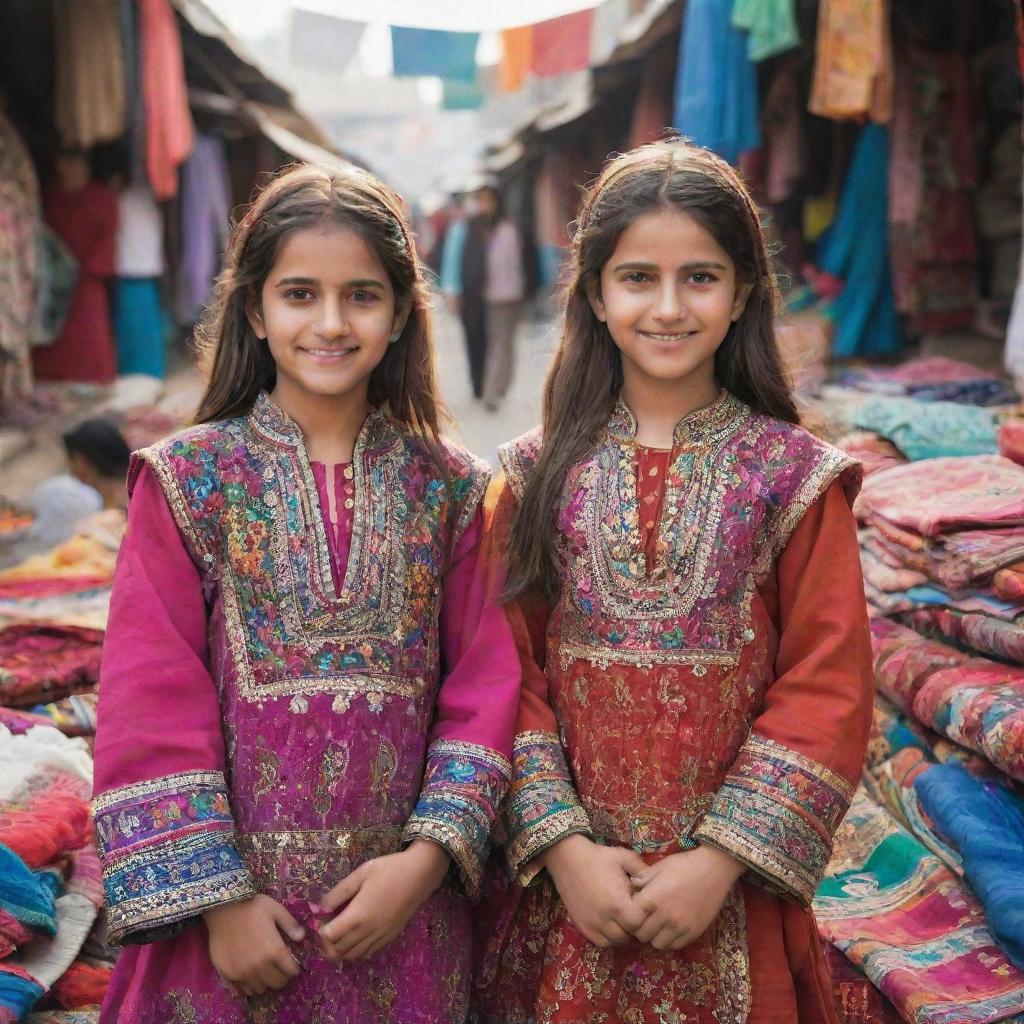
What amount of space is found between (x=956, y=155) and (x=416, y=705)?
5.16 meters

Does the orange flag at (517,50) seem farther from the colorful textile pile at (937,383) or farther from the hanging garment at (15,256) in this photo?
the colorful textile pile at (937,383)

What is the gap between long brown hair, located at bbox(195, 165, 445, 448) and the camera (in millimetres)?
1987

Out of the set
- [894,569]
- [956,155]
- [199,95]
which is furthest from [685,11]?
[894,569]

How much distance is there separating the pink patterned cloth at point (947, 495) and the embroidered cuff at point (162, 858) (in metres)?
1.96

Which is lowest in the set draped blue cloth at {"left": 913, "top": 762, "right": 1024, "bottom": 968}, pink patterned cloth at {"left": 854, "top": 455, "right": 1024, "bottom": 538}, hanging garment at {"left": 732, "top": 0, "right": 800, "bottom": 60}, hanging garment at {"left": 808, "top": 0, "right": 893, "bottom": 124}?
draped blue cloth at {"left": 913, "top": 762, "right": 1024, "bottom": 968}

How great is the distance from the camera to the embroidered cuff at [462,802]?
1.85 meters

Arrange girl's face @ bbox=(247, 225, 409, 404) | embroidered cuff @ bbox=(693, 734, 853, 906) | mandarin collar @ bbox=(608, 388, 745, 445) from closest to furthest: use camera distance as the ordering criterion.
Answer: embroidered cuff @ bbox=(693, 734, 853, 906), girl's face @ bbox=(247, 225, 409, 404), mandarin collar @ bbox=(608, 388, 745, 445)

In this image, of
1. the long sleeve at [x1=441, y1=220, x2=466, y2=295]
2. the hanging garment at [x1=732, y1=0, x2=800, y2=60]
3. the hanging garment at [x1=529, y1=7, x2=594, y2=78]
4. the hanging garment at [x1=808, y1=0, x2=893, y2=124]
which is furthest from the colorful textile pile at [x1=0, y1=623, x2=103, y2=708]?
the long sleeve at [x1=441, y1=220, x2=466, y2=295]

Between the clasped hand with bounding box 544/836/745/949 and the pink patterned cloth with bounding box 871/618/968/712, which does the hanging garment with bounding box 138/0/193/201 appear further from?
the clasped hand with bounding box 544/836/745/949

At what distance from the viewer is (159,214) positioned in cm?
795

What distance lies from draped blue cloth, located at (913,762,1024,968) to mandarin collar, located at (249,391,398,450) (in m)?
1.40

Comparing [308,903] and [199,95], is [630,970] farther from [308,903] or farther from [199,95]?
[199,95]

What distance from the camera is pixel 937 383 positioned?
17.0ft

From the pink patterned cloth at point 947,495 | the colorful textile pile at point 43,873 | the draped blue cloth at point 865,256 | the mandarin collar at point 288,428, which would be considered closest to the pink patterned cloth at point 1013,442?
the pink patterned cloth at point 947,495
